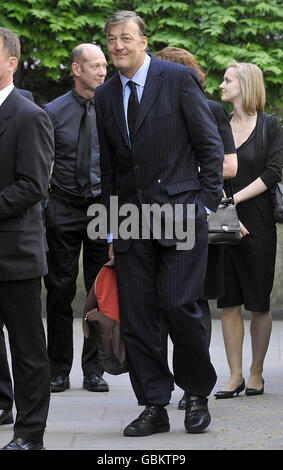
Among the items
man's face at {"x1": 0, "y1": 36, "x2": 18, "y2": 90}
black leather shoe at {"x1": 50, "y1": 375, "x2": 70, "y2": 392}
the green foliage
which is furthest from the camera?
the green foliage

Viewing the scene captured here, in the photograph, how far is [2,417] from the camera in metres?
5.77

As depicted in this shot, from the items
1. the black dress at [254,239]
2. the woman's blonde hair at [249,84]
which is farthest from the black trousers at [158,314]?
the woman's blonde hair at [249,84]

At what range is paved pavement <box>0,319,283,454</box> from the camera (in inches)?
208

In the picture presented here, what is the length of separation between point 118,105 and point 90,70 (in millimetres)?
1525

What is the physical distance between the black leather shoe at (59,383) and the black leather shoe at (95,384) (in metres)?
0.13

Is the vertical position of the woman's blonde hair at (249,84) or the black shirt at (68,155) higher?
the woman's blonde hair at (249,84)

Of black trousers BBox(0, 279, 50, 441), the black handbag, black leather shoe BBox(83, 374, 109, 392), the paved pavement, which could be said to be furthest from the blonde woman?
black trousers BBox(0, 279, 50, 441)

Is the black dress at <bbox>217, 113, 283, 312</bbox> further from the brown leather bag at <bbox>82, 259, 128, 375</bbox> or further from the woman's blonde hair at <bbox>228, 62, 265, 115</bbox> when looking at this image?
Answer: the brown leather bag at <bbox>82, 259, 128, 375</bbox>

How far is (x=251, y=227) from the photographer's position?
22.7ft

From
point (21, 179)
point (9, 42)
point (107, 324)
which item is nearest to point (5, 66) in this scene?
point (9, 42)

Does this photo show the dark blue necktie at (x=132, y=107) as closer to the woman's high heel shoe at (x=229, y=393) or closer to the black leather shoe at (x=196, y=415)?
the black leather shoe at (x=196, y=415)

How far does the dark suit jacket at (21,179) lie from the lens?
480cm

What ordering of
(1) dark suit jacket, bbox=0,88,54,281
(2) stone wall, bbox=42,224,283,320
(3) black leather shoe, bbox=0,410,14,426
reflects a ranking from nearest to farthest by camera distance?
(1) dark suit jacket, bbox=0,88,54,281 → (3) black leather shoe, bbox=0,410,14,426 → (2) stone wall, bbox=42,224,283,320

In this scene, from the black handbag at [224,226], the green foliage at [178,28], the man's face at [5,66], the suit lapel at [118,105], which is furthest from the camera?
the green foliage at [178,28]
